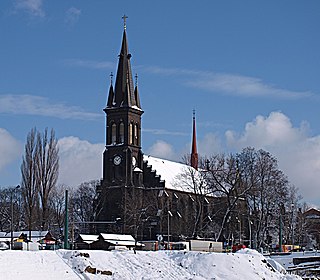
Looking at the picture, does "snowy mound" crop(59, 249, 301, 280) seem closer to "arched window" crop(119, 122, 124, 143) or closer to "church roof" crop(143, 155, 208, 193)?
"church roof" crop(143, 155, 208, 193)

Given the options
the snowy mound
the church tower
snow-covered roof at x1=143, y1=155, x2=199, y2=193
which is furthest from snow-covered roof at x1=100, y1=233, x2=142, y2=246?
snow-covered roof at x1=143, y1=155, x2=199, y2=193

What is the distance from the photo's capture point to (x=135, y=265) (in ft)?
120

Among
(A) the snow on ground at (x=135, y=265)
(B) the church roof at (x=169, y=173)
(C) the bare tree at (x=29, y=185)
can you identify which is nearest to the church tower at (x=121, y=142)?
(B) the church roof at (x=169, y=173)

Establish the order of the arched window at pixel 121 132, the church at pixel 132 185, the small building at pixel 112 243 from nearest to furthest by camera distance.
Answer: the small building at pixel 112 243, the church at pixel 132 185, the arched window at pixel 121 132

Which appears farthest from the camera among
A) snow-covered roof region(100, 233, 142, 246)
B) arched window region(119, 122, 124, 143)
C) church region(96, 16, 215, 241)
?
arched window region(119, 122, 124, 143)

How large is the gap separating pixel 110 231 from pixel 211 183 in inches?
1220

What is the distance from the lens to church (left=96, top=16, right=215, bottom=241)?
4183 inches

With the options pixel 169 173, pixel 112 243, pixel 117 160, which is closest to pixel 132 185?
pixel 117 160

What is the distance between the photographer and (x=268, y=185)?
82.4m

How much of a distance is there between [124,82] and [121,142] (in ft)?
32.6

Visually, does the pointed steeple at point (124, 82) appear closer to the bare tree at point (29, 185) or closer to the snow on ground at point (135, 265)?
the bare tree at point (29, 185)

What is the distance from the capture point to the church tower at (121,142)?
110 m

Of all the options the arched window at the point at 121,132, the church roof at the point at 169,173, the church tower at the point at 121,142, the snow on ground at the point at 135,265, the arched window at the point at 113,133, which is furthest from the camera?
the arched window at the point at 113,133

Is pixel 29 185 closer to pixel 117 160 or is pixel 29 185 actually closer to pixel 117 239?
pixel 117 239
